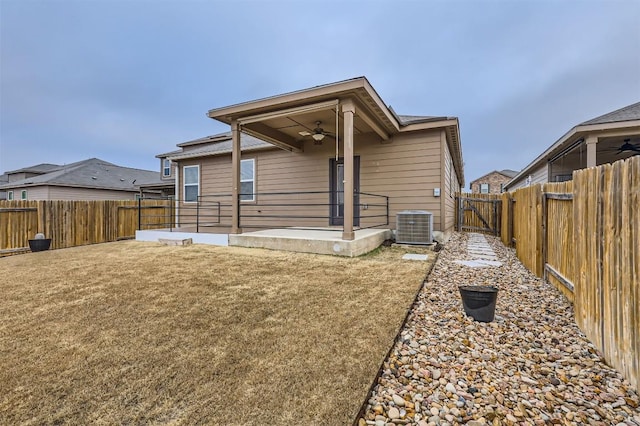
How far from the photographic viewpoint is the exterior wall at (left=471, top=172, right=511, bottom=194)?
114 ft

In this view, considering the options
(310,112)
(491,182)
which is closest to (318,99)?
(310,112)

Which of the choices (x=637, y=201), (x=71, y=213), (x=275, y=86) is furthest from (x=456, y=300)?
(x=275, y=86)

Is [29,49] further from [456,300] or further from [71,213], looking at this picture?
[456,300]

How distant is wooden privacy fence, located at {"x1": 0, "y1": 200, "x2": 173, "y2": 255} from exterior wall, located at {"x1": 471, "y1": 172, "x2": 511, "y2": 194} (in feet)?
117

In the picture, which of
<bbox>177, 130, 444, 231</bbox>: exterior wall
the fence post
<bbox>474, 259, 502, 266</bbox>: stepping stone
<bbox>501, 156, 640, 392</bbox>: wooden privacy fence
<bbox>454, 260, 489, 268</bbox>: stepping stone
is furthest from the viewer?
<bbox>177, 130, 444, 231</bbox>: exterior wall

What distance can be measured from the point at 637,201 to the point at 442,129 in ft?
18.0

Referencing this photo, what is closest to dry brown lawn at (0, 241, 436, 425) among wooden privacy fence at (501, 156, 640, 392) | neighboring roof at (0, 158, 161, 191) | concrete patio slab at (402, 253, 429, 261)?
concrete patio slab at (402, 253, 429, 261)

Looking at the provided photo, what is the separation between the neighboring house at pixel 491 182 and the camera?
34.6m

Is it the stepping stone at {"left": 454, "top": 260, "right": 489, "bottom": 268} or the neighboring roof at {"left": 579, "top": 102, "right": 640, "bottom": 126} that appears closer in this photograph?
the stepping stone at {"left": 454, "top": 260, "right": 489, "bottom": 268}

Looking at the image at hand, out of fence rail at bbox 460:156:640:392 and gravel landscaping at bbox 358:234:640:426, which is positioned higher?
fence rail at bbox 460:156:640:392

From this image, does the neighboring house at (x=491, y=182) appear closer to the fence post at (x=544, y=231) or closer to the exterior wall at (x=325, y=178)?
the exterior wall at (x=325, y=178)

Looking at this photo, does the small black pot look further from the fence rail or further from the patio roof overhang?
the fence rail

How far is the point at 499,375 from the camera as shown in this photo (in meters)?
1.76

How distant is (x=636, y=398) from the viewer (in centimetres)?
Result: 152
